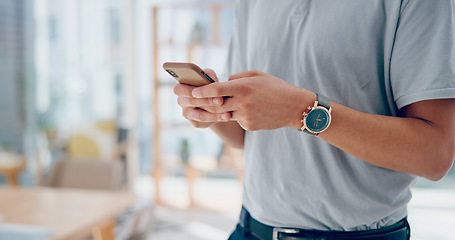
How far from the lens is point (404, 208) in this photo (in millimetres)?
791

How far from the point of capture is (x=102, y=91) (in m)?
4.09

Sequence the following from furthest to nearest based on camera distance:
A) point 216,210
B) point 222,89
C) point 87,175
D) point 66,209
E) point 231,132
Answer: point 216,210 → point 87,175 → point 66,209 → point 231,132 → point 222,89

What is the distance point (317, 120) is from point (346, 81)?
0.48 feet

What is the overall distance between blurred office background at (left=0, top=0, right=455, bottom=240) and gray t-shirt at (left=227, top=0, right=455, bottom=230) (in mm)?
3201

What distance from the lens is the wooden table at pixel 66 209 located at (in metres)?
1.66

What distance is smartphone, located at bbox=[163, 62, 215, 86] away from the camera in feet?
2.05

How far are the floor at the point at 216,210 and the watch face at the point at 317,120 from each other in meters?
2.84

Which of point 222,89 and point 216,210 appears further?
point 216,210

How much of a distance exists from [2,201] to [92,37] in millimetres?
2415

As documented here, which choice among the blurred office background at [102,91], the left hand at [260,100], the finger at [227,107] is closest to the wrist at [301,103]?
the left hand at [260,100]

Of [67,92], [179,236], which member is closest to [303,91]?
[179,236]

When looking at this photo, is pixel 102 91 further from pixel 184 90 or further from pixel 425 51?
pixel 425 51

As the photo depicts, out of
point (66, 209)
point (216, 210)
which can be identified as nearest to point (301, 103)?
point (66, 209)

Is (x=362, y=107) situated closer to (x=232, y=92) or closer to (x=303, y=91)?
(x=303, y=91)
